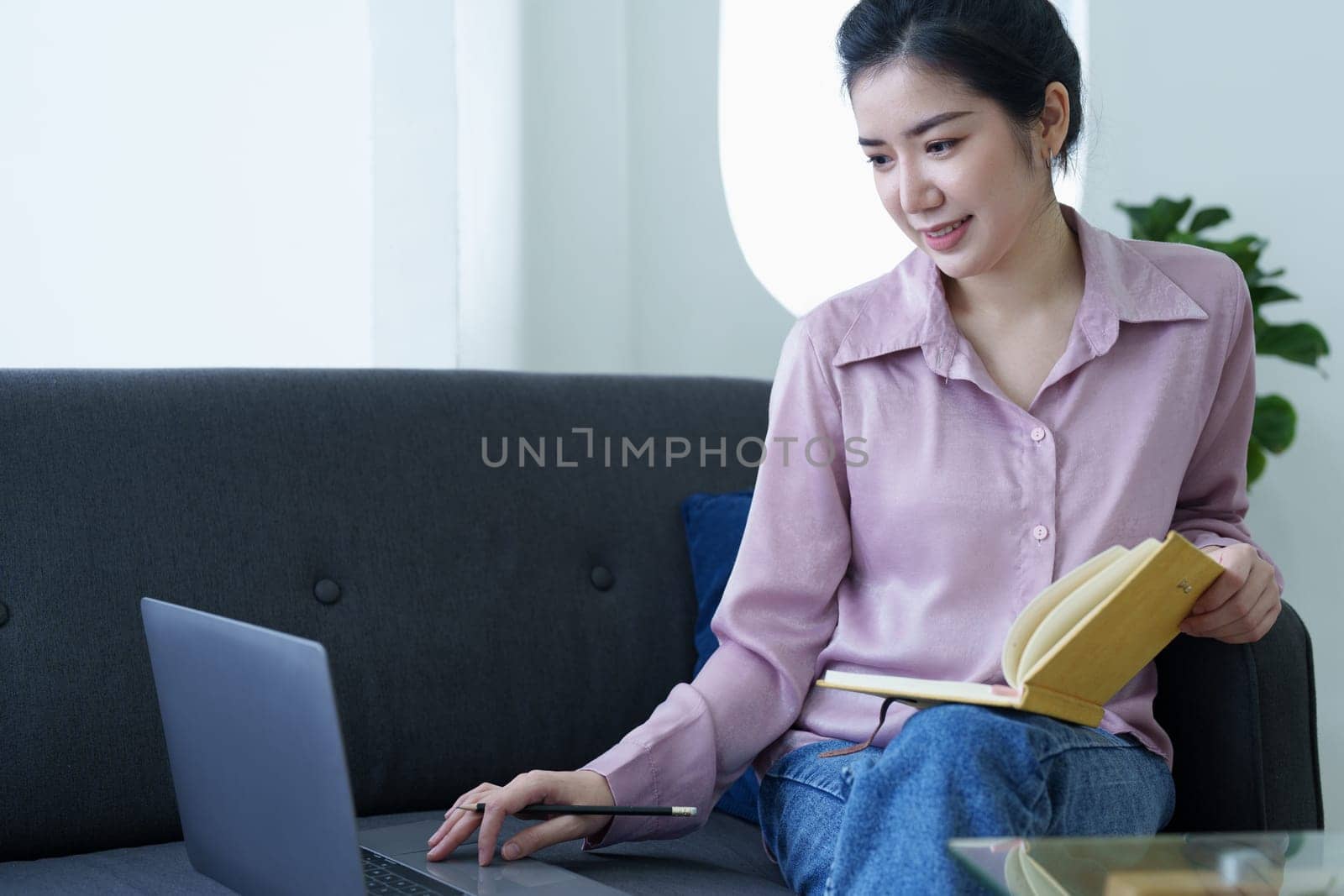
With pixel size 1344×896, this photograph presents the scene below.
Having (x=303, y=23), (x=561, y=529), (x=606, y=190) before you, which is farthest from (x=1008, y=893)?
(x=606, y=190)

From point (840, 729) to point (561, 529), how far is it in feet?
1.78

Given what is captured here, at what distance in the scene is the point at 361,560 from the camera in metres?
1.63

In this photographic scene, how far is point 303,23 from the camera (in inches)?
98.8

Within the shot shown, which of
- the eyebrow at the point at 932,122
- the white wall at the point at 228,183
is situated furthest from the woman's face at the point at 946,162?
the white wall at the point at 228,183

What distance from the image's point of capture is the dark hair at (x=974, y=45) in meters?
1.29

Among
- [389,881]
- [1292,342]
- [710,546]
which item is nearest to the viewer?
[389,881]

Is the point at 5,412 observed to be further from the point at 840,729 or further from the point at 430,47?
the point at 430,47

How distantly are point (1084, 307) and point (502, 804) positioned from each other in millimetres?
768

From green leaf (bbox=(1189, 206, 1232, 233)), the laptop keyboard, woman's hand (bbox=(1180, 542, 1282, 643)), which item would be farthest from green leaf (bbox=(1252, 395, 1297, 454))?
the laptop keyboard

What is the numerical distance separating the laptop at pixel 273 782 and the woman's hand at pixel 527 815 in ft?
0.07

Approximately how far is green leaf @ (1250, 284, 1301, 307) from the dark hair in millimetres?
1455

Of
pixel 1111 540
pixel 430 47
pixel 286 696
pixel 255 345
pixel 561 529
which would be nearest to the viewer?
pixel 286 696

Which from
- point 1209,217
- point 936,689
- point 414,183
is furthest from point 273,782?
point 1209,217

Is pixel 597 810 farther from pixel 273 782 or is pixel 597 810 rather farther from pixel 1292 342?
pixel 1292 342
